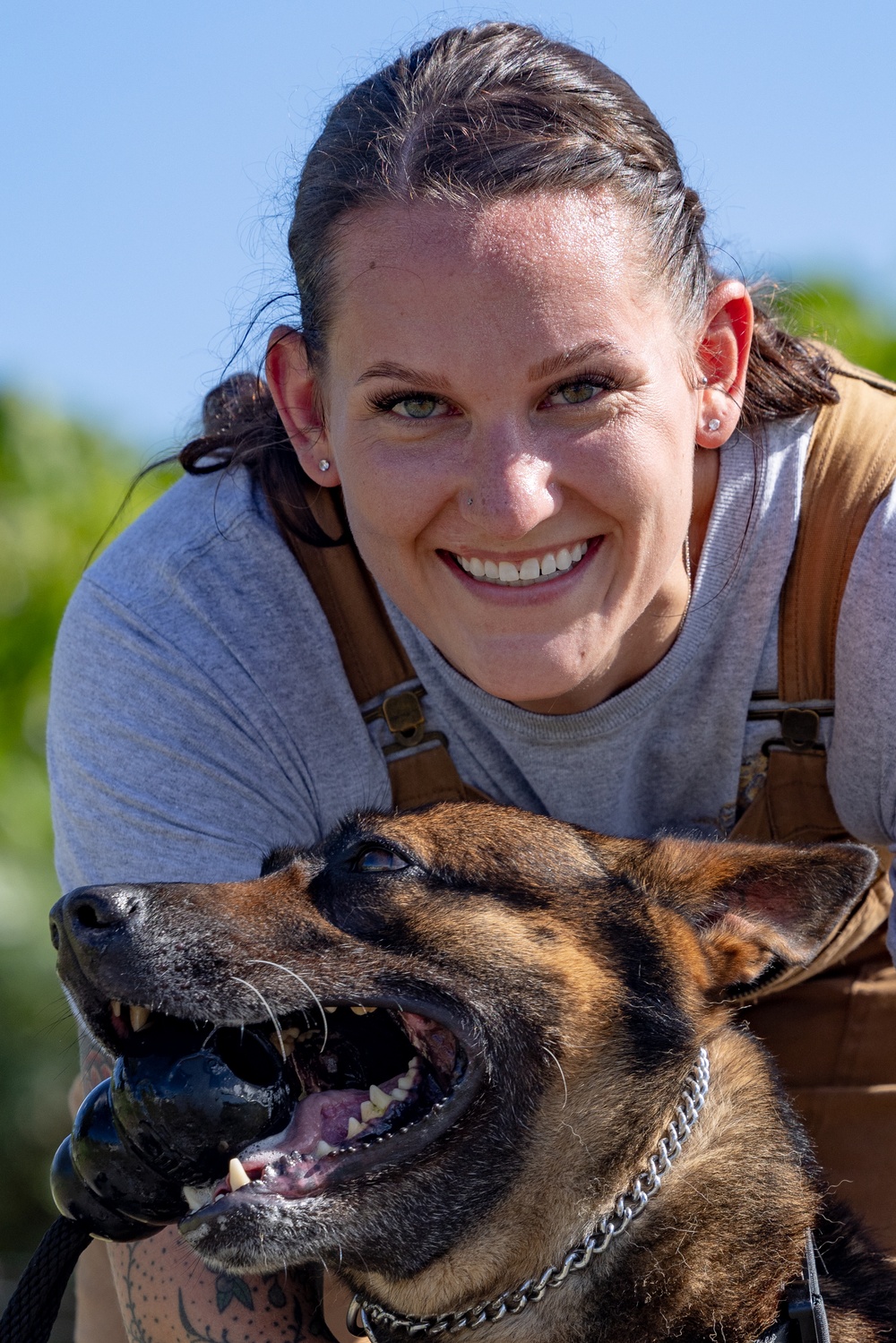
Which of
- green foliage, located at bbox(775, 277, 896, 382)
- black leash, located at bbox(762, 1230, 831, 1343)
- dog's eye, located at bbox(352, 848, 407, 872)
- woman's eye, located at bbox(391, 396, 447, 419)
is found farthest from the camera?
green foliage, located at bbox(775, 277, 896, 382)

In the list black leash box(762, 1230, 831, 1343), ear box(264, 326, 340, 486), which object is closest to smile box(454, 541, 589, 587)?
ear box(264, 326, 340, 486)

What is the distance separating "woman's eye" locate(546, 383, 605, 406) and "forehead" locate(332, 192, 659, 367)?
0.13 meters

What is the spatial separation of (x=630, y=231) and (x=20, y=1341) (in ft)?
9.60

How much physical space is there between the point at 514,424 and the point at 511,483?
14 cm

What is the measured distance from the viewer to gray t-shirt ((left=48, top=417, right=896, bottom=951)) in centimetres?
376

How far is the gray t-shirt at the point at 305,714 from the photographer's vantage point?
3760mm

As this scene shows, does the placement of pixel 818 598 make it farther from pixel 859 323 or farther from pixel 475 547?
pixel 859 323

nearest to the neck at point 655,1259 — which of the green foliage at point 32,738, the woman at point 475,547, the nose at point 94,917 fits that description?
the woman at point 475,547

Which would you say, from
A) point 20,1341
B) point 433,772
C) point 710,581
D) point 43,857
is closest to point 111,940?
point 20,1341

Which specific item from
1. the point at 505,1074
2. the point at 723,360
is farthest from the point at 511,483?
the point at 505,1074

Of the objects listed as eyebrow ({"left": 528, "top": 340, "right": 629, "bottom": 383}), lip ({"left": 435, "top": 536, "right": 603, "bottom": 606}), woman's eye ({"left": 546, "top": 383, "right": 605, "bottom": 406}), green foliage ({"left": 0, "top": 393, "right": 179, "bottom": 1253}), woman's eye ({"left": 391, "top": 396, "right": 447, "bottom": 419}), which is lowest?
green foliage ({"left": 0, "top": 393, "right": 179, "bottom": 1253})

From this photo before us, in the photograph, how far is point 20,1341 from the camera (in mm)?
3213

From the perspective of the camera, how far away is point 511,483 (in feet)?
10.8

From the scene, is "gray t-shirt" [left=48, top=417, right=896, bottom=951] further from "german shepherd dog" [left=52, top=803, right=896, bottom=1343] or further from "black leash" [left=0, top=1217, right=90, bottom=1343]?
"black leash" [left=0, top=1217, right=90, bottom=1343]
